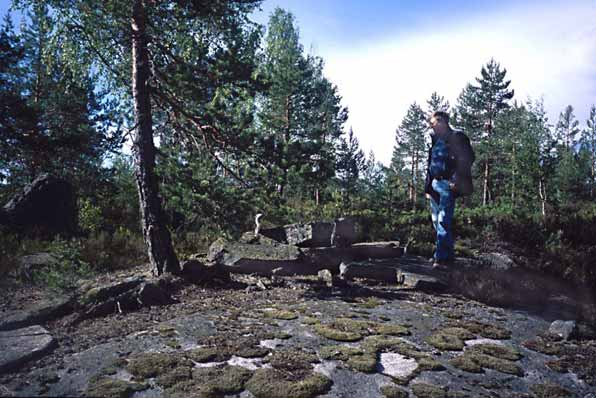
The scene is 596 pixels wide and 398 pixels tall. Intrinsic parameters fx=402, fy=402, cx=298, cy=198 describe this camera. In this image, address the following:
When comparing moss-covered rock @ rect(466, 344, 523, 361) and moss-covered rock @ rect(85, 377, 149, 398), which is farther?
moss-covered rock @ rect(466, 344, 523, 361)

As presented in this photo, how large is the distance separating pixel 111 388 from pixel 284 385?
1.31m

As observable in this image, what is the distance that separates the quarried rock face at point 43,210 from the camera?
1174cm

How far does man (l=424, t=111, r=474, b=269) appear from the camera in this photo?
668 centimetres

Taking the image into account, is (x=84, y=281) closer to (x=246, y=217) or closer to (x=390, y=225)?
(x=246, y=217)

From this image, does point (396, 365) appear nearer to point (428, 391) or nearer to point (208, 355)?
point (428, 391)

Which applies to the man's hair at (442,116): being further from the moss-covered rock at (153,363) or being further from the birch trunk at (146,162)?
the moss-covered rock at (153,363)

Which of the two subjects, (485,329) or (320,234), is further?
(320,234)

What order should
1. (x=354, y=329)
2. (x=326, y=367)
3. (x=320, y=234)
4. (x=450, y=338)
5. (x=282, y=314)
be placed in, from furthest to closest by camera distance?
(x=320, y=234) < (x=282, y=314) < (x=354, y=329) < (x=450, y=338) < (x=326, y=367)

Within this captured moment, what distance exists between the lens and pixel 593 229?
37.7 ft

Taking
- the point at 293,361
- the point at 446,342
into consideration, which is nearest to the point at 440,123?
the point at 446,342

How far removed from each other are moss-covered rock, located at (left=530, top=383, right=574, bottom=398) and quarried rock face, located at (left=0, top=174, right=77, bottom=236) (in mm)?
12178

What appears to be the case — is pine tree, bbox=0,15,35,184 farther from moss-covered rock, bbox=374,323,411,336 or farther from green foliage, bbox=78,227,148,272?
moss-covered rock, bbox=374,323,411,336

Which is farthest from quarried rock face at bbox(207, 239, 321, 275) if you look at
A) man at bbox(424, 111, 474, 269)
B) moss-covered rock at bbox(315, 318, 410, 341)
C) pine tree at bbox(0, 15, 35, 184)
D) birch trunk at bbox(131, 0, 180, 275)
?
pine tree at bbox(0, 15, 35, 184)

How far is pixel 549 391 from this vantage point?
11.5 feet
